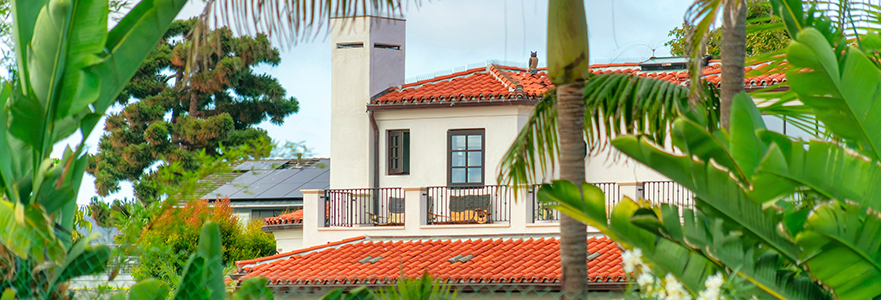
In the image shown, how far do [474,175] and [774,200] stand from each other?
12305mm

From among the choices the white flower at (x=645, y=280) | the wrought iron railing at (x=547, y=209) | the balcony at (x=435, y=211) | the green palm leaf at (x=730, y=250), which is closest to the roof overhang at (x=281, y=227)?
the balcony at (x=435, y=211)

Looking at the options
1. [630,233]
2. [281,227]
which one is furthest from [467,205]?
[630,233]

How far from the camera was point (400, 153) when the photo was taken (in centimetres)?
1844

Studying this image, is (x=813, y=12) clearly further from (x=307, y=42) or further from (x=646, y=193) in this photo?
(x=646, y=193)

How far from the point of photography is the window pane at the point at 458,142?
59.1 ft

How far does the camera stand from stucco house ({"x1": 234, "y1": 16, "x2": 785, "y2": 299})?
1642 cm

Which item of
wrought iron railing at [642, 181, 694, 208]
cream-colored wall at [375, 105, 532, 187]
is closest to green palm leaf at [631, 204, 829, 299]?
wrought iron railing at [642, 181, 694, 208]

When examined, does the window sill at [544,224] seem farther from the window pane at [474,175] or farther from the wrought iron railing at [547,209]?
the window pane at [474,175]

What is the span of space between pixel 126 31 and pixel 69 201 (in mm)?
985

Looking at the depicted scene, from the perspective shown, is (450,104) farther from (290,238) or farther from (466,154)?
(290,238)

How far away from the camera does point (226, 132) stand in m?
30.0

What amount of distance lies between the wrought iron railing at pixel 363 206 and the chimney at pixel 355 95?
10.9 inches

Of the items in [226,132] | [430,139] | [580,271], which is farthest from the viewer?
[226,132]

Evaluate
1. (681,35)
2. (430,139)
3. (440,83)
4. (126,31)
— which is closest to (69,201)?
(126,31)
